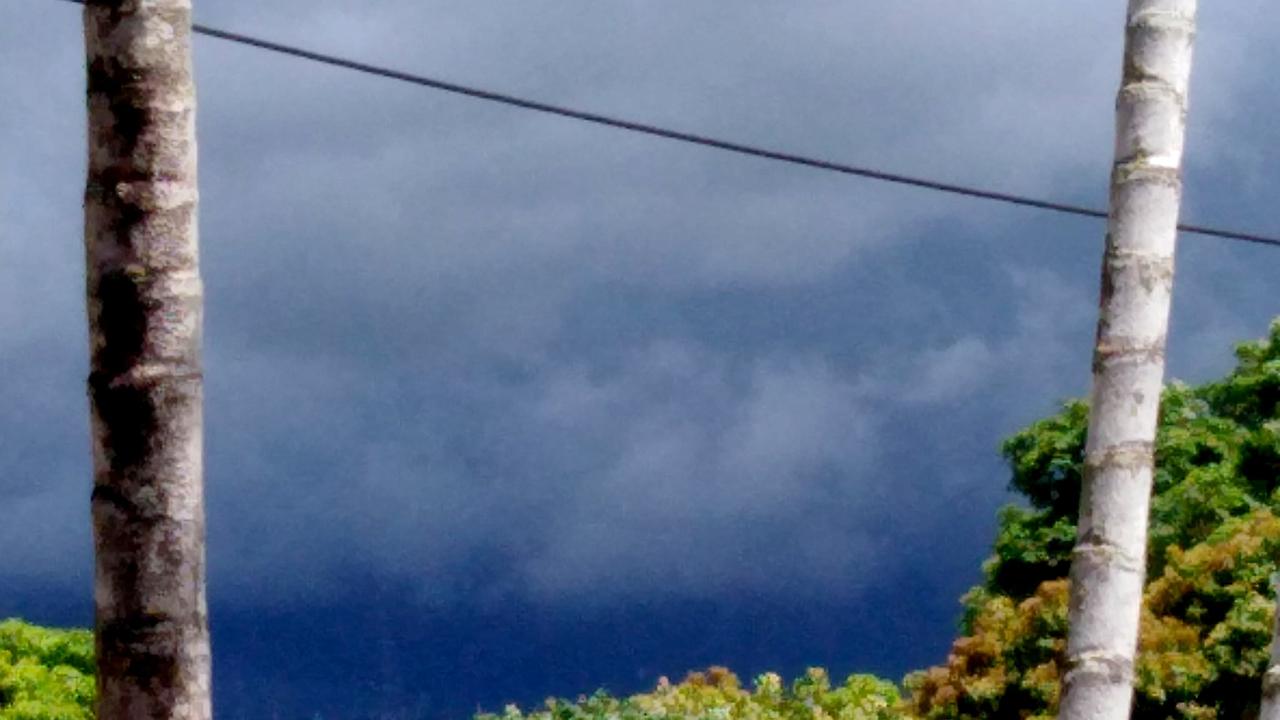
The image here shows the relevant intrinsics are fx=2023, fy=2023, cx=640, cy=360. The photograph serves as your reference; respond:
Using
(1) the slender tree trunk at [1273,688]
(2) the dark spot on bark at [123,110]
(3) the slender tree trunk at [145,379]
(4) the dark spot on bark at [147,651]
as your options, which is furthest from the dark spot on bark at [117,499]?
(1) the slender tree trunk at [1273,688]

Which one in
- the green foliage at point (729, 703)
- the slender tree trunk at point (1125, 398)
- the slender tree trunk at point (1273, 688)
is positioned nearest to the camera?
the slender tree trunk at point (1125, 398)

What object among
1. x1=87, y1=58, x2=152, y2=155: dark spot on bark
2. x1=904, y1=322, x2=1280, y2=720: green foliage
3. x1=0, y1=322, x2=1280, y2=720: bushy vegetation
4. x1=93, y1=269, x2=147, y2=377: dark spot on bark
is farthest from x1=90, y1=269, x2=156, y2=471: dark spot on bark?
x1=904, y1=322, x2=1280, y2=720: green foliage

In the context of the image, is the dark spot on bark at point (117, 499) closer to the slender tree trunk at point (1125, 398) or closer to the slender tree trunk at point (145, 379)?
the slender tree trunk at point (145, 379)

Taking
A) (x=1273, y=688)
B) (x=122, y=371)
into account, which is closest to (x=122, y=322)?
(x=122, y=371)

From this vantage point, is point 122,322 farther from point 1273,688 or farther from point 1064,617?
point 1064,617

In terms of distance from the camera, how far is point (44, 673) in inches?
1203

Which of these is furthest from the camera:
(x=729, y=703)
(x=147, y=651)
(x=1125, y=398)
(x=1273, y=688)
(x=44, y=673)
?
(x=44, y=673)

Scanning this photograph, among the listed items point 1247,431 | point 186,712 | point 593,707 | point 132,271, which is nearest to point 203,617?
point 186,712

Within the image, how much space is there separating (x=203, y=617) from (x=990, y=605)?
2312 cm

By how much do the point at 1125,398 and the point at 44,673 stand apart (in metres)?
23.5

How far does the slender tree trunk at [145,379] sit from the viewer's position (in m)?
6.37

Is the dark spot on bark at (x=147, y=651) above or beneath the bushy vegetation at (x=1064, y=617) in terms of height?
beneath

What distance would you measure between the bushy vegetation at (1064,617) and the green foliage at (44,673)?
2 cm

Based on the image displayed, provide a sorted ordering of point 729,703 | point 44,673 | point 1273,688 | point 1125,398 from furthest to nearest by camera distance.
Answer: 1. point 44,673
2. point 729,703
3. point 1273,688
4. point 1125,398
